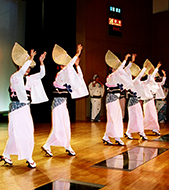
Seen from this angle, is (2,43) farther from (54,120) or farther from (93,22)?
(54,120)

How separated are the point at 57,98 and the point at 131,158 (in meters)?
1.44

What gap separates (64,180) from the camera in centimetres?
335

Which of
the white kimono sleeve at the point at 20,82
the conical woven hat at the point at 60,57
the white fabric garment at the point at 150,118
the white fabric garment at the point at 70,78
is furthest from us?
the white fabric garment at the point at 150,118

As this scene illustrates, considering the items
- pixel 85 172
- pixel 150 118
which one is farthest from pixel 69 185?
pixel 150 118

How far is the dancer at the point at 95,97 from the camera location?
9867 millimetres

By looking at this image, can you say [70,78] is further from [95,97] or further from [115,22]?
[115,22]

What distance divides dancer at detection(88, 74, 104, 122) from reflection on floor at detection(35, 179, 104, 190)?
6627 mm

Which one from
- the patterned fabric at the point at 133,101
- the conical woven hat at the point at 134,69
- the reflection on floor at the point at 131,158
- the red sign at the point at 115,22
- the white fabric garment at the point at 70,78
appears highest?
the red sign at the point at 115,22

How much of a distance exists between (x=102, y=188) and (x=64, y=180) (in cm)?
50

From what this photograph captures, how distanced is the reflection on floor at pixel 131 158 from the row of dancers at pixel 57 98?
62cm

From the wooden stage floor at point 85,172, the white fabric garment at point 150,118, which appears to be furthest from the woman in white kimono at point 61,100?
the white fabric garment at point 150,118

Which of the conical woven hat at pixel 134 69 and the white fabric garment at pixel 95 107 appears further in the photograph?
the white fabric garment at pixel 95 107

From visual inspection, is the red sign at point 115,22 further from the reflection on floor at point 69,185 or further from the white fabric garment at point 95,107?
the reflection on floor at point 69,185

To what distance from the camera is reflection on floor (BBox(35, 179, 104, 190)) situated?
3.06 m
